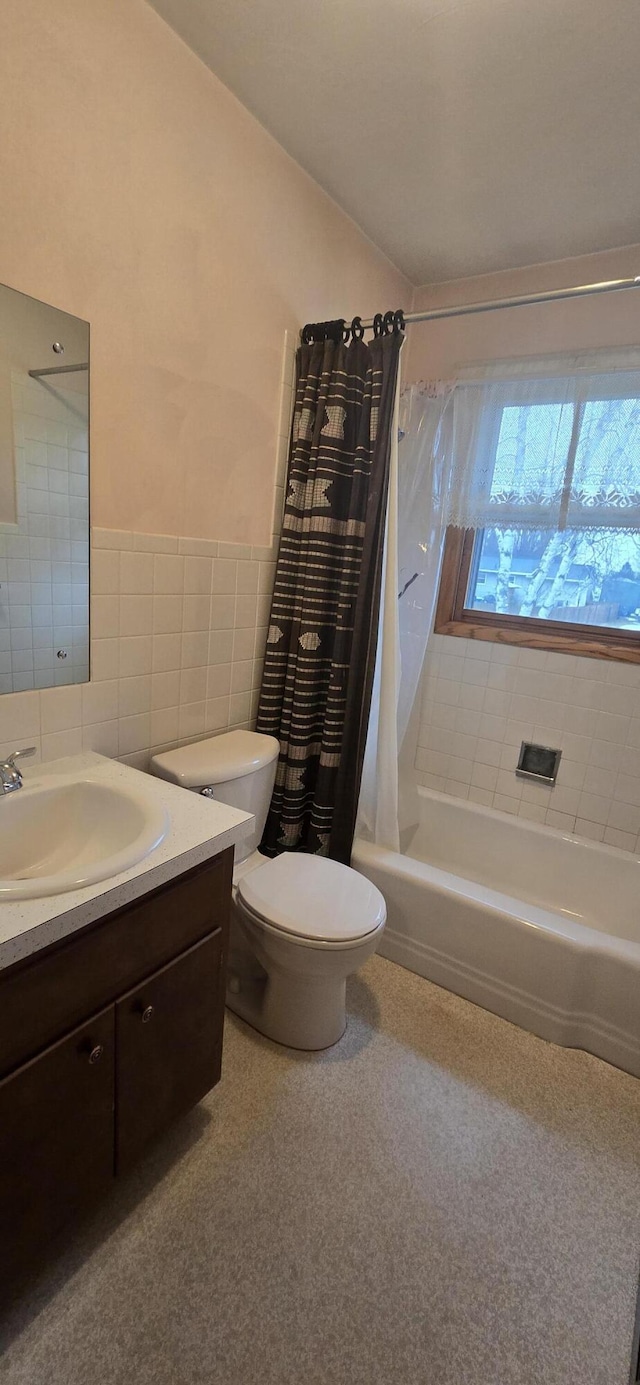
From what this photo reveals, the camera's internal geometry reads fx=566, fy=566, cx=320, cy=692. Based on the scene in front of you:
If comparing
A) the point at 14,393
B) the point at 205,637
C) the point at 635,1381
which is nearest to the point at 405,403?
the point at 205,637

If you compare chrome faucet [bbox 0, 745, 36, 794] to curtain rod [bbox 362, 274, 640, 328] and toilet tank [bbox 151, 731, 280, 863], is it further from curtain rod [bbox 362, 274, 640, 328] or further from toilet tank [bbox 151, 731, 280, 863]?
curtain rod [bbox 362, 274, 640, 328]

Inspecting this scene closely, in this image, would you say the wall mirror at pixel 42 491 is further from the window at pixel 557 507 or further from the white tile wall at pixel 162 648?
the window at pixel 557 507

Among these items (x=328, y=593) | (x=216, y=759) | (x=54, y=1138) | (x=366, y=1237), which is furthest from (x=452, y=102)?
(x=366, y=1237)

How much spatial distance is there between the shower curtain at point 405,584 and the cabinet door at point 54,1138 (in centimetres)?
118

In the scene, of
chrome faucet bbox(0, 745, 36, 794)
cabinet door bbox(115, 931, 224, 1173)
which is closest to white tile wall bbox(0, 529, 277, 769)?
chrome faucet bbox(0, 745, 36, 794)

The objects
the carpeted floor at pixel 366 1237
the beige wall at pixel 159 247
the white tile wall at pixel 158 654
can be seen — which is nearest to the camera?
the carpeted floor at pixel 366 1237

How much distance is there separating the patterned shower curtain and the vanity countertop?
75cm

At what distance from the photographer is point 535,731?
7.46 feet

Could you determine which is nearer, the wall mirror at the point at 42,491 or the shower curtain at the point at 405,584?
the wall mirror at the point at 42,491

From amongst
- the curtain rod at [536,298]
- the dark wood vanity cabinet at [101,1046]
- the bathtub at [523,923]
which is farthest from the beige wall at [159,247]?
the bathtub at [523,923]

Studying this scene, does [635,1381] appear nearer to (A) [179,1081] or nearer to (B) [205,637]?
(A) [179,1081]

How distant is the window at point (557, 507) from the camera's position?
189 cm

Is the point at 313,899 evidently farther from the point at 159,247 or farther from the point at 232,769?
the point at 159,247

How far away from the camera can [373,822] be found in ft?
6.65
